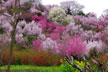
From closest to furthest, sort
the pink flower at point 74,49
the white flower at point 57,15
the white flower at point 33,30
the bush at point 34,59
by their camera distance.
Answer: the bush at point 34,59 → the pink flower at point 74,49 → the white flower at point 33,30 → the white flower at point 57,15

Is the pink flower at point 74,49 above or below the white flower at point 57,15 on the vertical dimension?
below

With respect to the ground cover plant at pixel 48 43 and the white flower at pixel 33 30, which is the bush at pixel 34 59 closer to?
the ground cover plant at pixel 48 43

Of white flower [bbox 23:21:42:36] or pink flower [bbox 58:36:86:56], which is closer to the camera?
pink flower [bbox 58:36:86:56]

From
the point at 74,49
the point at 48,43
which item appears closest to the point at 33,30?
the point at 48,43

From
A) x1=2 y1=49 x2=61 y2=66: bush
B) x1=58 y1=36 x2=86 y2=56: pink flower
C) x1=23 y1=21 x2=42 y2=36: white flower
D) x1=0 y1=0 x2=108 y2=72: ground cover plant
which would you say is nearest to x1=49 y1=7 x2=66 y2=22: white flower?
x1=0 y1=0 x2=108 y2=72: ground cover plant

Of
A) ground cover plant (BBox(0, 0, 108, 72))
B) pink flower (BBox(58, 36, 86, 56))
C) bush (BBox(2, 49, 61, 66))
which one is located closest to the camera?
ground cover plant (BBox(0, 0, 108, 72))

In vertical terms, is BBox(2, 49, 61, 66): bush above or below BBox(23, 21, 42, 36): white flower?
below

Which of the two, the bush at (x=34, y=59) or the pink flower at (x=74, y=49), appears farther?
the pink flower at (x=74, y=49)

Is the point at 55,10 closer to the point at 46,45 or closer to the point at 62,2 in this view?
the point at 62,2

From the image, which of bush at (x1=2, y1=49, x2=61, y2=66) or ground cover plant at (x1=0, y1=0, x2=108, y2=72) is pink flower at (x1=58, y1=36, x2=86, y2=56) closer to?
ground cover plant at (x1=0, y1=0, x2=108, y2=72)

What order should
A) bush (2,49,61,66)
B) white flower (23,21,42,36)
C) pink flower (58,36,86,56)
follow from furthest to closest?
white flower (23,21,42,36) → pink flower (58,36,86,56) → bush (2,49,61,66)

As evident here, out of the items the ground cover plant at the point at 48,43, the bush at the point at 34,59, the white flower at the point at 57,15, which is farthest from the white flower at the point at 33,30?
the white flower at the point at 57,15

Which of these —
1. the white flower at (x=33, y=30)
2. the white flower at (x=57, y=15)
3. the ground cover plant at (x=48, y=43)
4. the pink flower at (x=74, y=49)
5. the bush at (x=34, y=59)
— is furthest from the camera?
the white flower at (x=57, y=15)

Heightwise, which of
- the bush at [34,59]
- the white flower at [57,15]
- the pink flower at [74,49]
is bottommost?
the bush at [34,59]
